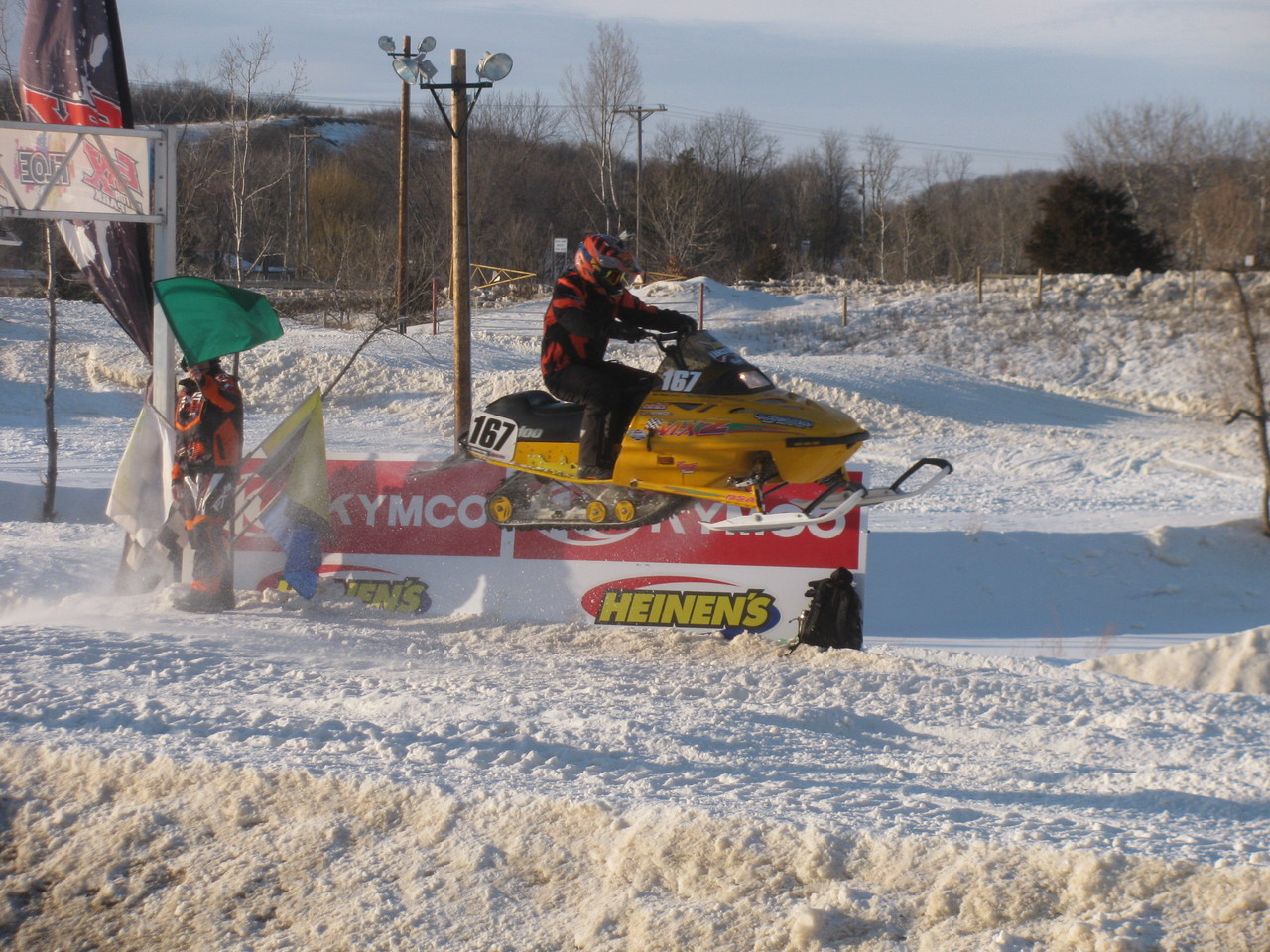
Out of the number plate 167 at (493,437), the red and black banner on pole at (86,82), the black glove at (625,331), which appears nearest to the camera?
the black glove at (625,331)

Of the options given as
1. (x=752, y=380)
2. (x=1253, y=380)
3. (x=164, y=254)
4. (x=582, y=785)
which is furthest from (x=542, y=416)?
(x=1253, y=380)

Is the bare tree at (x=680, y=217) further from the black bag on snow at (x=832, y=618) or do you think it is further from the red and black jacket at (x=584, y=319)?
the black bag on snow at (x=832, y=618)

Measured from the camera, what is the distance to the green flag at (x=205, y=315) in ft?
23.4

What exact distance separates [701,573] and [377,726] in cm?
276

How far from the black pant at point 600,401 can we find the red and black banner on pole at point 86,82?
12.1ft

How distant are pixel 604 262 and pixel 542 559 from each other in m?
1.94

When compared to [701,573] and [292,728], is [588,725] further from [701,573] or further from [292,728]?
[701,573]

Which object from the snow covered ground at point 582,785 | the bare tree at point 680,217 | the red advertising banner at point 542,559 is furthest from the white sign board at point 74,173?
the bare tree at point 680,217

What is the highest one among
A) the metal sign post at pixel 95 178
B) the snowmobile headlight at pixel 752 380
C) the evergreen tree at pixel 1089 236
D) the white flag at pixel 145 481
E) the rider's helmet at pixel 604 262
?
the evergreen tree at pixel 1089 236

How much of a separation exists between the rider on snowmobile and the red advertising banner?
0.70m

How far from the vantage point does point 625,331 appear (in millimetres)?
6785

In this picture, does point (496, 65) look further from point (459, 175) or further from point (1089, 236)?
point (1089, 236)

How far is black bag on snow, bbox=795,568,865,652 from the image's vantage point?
659 cm

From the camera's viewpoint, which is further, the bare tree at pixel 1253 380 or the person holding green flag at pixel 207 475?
the bare tree at pixel 1253 380
